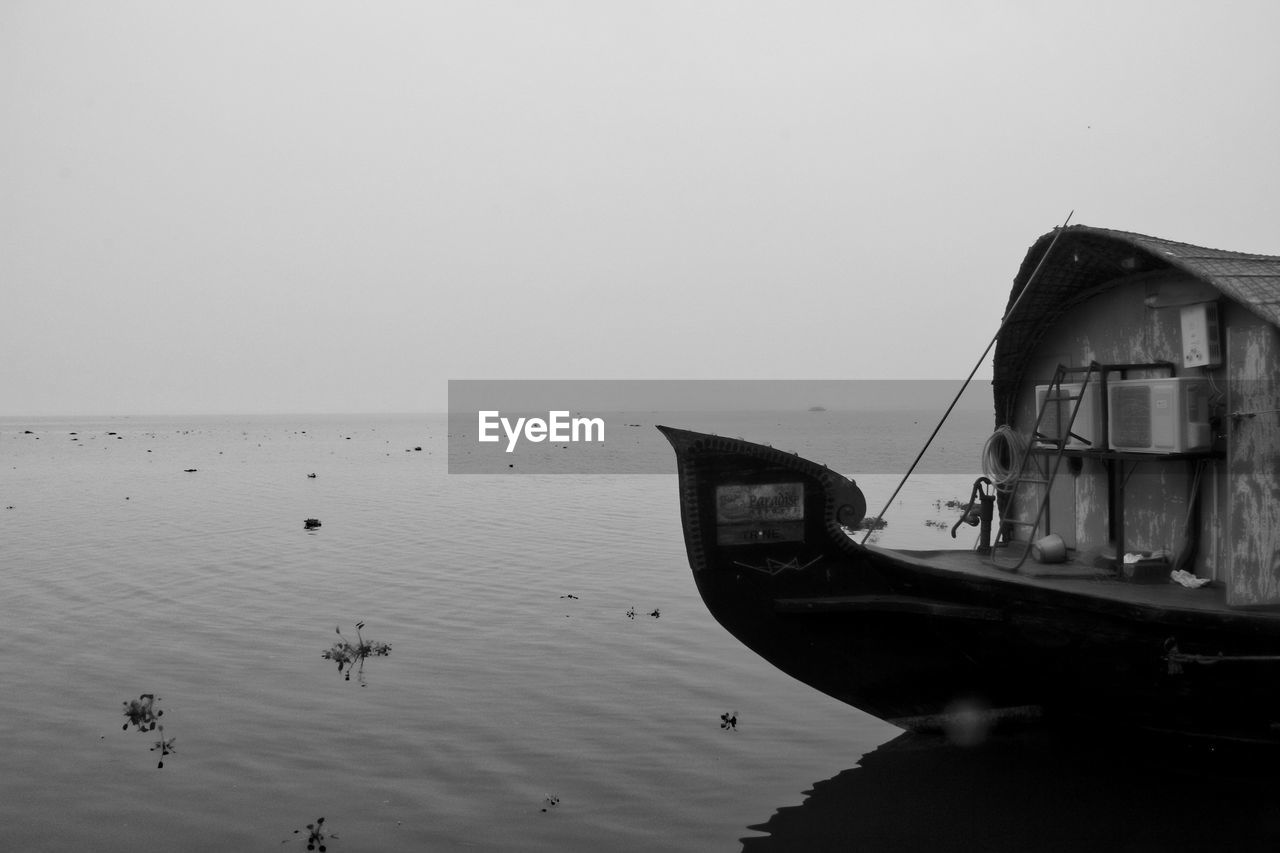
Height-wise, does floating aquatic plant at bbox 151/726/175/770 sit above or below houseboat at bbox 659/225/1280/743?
below

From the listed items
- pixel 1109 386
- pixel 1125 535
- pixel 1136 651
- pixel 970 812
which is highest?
pixel 1109 386

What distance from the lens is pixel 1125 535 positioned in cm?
883

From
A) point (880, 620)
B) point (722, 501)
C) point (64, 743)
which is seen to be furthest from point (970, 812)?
point (64, 743)

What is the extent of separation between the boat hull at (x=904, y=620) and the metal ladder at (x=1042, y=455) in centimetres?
92

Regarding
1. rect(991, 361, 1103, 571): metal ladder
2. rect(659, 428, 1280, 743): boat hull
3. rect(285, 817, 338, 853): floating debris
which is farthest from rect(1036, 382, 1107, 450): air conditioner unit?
rect(285, 817, 338, 853): floating debris

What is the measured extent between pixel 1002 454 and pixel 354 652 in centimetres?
683

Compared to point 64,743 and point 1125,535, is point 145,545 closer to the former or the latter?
point 64,743

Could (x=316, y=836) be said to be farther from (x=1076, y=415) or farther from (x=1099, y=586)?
(x=1076, y=415)

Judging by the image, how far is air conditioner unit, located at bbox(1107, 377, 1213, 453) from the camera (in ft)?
25.0

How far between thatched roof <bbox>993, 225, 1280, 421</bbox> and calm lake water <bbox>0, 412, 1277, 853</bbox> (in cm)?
354

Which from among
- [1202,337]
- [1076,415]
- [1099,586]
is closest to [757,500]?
[1099,586]

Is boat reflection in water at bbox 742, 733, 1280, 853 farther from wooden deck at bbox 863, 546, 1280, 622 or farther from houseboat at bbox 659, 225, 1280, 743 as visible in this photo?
wooden deck at bbox 863, 546, 1280, 622

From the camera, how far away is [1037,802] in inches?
271

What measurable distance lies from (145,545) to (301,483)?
17.4m
